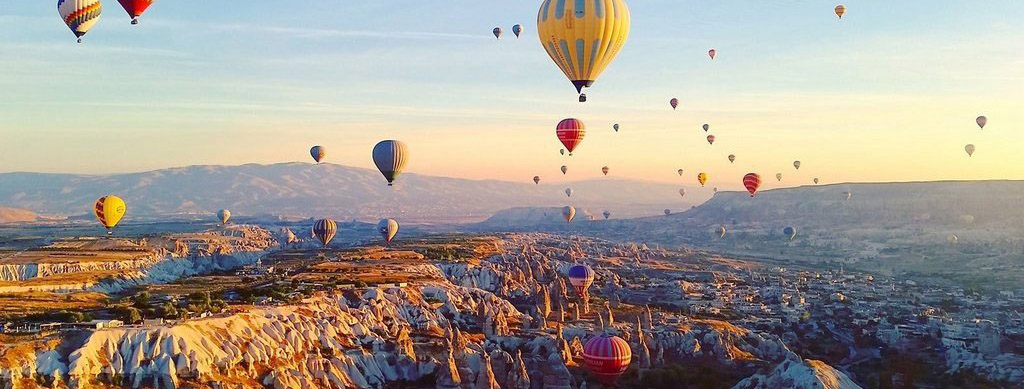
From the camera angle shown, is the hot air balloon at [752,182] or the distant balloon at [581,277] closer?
the distant balloon at [581,277]

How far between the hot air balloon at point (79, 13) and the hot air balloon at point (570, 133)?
Result: 38.6m

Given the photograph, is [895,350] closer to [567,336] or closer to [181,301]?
[567,336]

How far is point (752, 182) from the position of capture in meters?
124

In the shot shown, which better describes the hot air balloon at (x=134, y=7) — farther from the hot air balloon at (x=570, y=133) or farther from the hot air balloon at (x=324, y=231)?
the hot air balloon at (x=324, y=231)

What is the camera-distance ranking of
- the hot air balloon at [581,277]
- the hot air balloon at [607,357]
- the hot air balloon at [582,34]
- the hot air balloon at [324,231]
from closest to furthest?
the hot air balloon at [582,34]
the hot air balloon at [607,357]
the hot air balloon at [581,277]
the hot air balloon at [324,231]

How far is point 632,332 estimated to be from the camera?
6719cm

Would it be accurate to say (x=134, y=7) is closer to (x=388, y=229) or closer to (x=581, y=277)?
(x=581, y=277)

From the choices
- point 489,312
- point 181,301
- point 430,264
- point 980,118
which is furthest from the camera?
point 430,264

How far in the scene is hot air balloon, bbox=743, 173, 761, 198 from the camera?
404 feet

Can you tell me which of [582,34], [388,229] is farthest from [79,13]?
[388,229]

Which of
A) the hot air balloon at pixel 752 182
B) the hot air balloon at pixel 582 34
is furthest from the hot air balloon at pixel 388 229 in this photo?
the hot air balloon at pixel 582 34

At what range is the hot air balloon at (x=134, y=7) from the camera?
2351 inches

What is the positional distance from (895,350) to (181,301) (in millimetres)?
60976

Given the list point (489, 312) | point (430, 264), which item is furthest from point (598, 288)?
point (489, 312)
